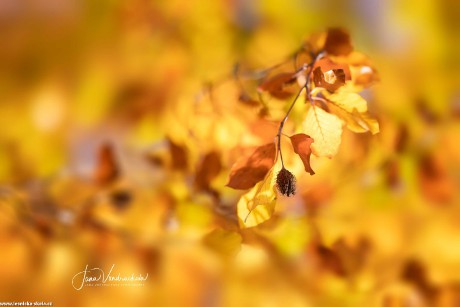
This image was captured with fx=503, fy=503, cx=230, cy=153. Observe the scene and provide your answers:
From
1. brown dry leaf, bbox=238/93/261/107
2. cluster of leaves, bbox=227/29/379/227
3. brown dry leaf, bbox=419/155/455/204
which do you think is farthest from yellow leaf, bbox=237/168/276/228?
brown dry leaf, bbox=419/155/455/204

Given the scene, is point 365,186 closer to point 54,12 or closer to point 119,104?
point 119,104

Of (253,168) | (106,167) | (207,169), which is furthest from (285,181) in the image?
(106,167)

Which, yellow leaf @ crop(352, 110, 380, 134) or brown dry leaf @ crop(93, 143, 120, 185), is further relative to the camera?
brown dry leaf @ crop(93, 143, 120, 185)

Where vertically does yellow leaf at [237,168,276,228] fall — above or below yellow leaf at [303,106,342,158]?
below

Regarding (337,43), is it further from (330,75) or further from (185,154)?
(185,154)

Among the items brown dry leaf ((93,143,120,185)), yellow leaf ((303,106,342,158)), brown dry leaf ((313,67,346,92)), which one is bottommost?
brown dry leaf ((93,143,120,185))

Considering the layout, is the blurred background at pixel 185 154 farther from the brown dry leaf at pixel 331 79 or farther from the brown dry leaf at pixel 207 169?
the brown dry leaf at pixel 331 79

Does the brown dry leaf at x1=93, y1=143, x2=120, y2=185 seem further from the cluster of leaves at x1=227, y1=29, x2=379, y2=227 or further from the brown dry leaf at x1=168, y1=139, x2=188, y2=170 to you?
the cluster of leaves at x1=227, y1=29, x2=379, y2=227
